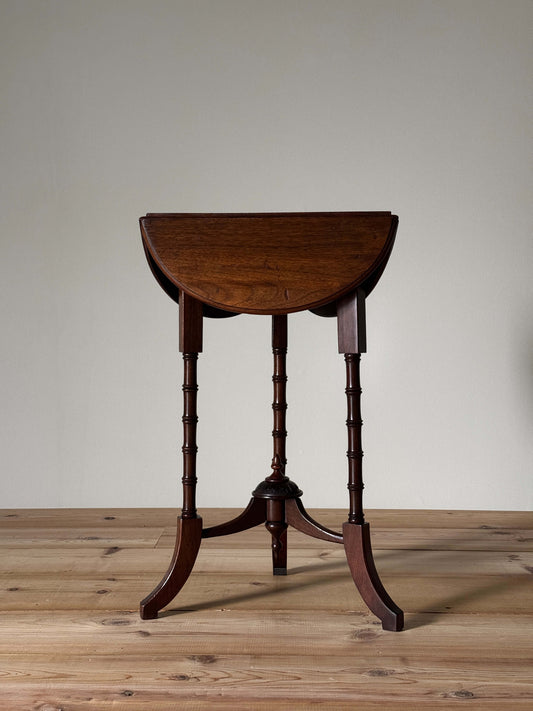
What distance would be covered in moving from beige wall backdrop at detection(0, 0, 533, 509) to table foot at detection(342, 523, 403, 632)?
1062mm

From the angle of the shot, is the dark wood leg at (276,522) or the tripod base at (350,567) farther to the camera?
the dark wood leg at (276,522)

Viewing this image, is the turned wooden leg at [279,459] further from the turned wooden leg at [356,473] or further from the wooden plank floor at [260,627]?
the turned wooden leg at [356,473]

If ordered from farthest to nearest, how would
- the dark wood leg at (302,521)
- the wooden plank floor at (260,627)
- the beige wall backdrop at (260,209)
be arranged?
1. the beige wall backdrop at (260,209)
2. the dark wood leg at (302,521)
3. the wooden plank floor at (260,627)

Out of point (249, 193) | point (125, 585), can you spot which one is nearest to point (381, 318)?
point (249, 193)

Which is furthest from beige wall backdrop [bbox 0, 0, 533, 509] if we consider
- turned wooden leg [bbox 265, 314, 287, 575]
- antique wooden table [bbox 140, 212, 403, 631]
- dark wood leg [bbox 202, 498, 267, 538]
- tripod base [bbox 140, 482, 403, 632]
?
antique wooden table [bbox 140, 212, 403, 631]

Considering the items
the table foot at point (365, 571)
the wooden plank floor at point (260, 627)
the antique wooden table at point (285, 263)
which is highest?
the antique wooden table at point (285, 263)

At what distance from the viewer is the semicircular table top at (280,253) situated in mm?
1485

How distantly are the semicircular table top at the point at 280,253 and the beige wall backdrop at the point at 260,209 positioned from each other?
1102 millimetres

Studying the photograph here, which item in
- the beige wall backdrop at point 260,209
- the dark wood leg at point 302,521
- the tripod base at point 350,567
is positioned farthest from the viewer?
the beige wall backdrop at point 260,209

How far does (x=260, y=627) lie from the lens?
1462mm

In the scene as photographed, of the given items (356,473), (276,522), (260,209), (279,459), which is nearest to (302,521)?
(276,522)

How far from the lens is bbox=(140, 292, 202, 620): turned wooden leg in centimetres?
154

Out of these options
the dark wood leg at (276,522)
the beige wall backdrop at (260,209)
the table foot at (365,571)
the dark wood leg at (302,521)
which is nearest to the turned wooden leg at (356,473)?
the table foot at (365,571)

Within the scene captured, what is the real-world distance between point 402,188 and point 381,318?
1.63ft
